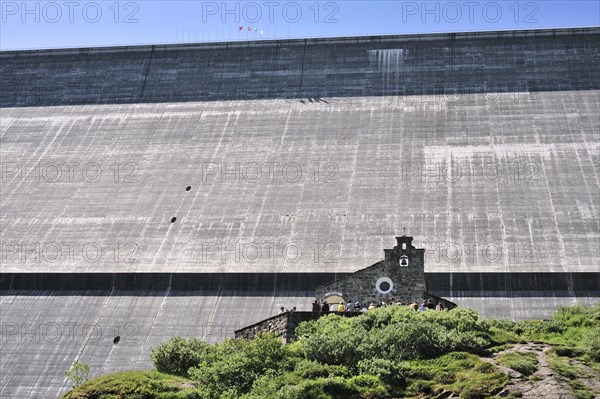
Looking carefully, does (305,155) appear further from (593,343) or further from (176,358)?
(593,343)

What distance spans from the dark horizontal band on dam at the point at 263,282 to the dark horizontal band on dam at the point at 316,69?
16.1m

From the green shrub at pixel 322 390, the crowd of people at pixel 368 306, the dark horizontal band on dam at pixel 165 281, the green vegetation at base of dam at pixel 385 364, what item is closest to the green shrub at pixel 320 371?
the green vegetation at base of dam at pixel 385 364

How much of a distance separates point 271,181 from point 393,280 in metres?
18.0

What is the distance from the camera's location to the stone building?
29.5m

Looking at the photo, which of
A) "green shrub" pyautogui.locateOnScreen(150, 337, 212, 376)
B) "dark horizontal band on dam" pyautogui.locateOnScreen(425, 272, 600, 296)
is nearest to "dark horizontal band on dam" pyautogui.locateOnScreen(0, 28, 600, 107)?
"dark horizontal band on dam" pyautogui.locateOnScreen(425, 272, 600, 296)

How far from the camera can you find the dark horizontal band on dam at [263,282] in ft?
123

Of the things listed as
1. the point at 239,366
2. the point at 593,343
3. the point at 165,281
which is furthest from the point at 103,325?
the point at 593,343

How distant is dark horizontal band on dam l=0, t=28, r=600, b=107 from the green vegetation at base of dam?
2704cm

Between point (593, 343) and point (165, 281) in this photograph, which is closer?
point (593, 343)

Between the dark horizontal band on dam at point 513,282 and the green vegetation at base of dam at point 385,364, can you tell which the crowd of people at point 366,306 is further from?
the dark horizontal band on dam at point 513,282

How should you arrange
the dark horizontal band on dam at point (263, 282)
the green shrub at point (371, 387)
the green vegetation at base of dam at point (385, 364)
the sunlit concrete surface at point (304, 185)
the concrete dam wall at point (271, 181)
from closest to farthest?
the green vegetation at base of dam at point (385, 364) < the green shrub at point (371, 387) < the dark horizontal band on dam at point (263, 282) < the concrete dam wall at point (271, 181) < the sunlit concrete surface at point (304, 185)

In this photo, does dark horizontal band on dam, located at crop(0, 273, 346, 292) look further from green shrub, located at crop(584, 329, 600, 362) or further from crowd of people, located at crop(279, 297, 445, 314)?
green shrub, located at crop(584, 329, 600, 362)

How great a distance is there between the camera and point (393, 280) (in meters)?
29.6

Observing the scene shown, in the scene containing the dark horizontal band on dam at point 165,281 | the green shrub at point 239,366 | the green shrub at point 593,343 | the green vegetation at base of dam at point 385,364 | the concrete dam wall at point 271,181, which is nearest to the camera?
the green vegetation at base of dam at point 385,364
